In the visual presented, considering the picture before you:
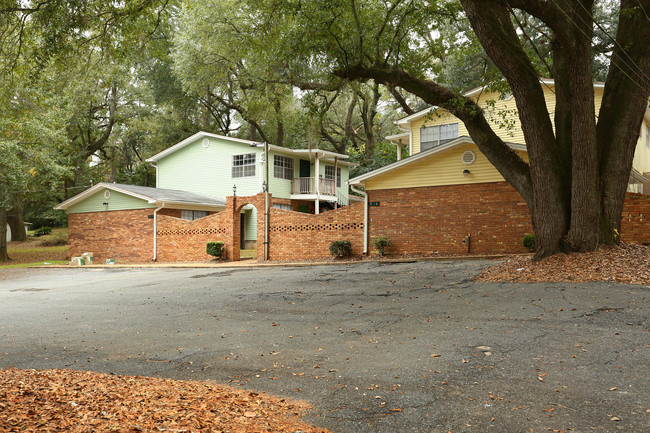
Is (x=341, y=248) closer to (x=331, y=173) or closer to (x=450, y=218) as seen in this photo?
(x=450, y=218)

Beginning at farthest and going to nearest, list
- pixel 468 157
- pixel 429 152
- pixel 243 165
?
1. pixel 243 165
2. pixel 429 152
3. pixel 468 157

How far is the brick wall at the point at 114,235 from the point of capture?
24.9m

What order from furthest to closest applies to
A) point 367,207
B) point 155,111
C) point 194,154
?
point 155,111 → point 194,154 → point 367,207

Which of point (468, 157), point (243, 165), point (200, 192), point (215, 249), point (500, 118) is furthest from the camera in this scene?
point (200, 192)

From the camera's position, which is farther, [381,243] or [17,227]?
[17,227]

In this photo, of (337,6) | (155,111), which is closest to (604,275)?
(337,6)

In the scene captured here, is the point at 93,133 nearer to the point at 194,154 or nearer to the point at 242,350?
the point at 194,154

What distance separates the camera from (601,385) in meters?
4.32

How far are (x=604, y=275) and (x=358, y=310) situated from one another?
15.9 feet

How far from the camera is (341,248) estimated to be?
18.9 metres

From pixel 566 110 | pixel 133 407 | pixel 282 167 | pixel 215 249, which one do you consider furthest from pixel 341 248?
pixel 133 407

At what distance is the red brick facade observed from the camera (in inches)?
650

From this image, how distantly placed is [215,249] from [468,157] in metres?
11.7

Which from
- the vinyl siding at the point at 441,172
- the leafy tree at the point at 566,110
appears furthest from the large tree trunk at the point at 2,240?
the leafy tree at the point at 566,110
